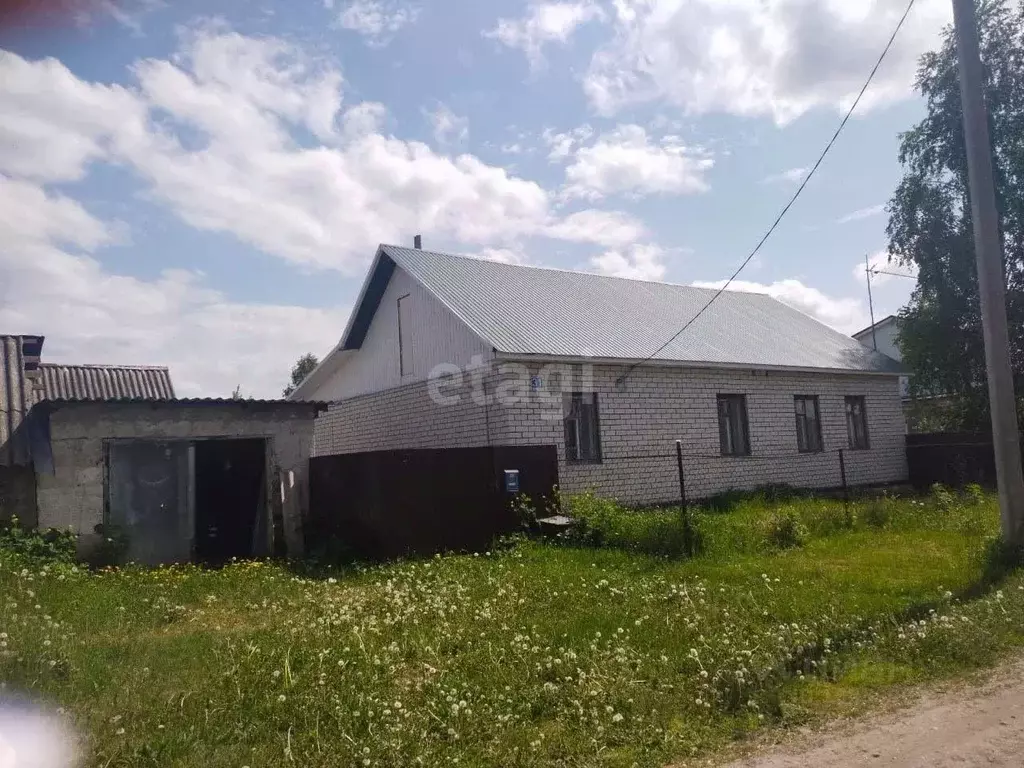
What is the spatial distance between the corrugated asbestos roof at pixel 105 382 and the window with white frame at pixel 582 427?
31.3 ft

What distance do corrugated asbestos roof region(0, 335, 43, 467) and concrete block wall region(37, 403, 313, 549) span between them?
724 mm

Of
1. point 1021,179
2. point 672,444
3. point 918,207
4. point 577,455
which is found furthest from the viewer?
point 918,207

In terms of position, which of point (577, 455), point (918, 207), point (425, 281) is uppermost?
point (918, 207)

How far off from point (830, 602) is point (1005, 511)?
314 cm

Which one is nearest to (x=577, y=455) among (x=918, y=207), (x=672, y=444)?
(x=672, y=444)

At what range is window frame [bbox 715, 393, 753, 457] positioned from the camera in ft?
53.0

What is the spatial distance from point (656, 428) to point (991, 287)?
658 cm

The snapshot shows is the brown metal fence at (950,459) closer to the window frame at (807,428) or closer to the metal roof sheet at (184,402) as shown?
the window frame at (807,428)

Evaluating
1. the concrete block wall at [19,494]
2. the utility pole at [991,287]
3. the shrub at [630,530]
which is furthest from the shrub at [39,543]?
the utility pole at [991,287]

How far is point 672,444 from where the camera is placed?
48.9 ft

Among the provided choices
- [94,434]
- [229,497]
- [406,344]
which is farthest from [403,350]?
[94,434]

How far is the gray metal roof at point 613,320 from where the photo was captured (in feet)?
46.3

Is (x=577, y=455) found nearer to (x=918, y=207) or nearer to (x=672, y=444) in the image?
(x=672, y=444)

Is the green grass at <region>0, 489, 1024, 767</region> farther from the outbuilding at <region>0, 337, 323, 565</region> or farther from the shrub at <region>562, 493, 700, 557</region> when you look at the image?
the outbuilding at <region>0, 337, 323, 565</region>
